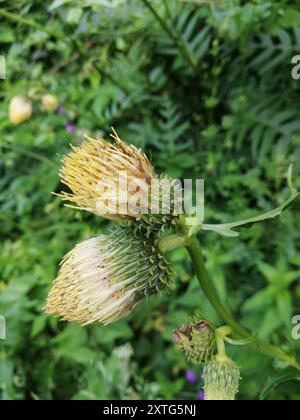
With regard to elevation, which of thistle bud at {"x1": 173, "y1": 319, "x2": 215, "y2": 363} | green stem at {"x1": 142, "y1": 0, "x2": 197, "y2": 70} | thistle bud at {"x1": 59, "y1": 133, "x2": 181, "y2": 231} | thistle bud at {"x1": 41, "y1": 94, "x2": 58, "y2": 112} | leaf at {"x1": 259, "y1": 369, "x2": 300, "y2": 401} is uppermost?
green stem at {"x1": 142, "y1": 0, "x2": 197, "y2": 70}

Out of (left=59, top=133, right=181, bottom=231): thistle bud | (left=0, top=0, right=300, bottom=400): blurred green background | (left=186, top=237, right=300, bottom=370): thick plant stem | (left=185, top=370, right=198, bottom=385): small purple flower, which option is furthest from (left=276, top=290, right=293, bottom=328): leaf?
(left=59, top=133, right=181, bottom=231): thistle bud

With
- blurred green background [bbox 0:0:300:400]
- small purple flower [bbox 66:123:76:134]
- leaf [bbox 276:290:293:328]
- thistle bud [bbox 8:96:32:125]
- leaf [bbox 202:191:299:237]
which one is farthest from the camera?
small purple flower [bbox 66:123:76:134]

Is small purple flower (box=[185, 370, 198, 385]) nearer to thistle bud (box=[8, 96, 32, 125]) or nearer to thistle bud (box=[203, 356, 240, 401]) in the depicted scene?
thistle bud (box=[203, 356, 240, 401])
